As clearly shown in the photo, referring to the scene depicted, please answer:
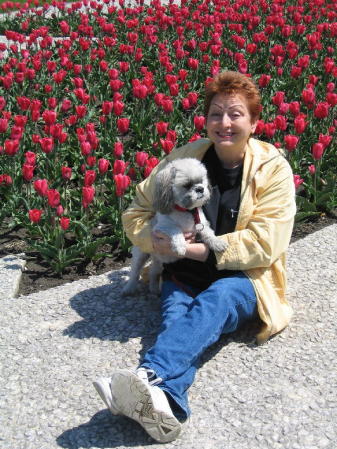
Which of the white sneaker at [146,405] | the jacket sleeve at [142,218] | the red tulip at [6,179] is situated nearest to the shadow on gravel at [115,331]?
the white sneaker at [146,405]

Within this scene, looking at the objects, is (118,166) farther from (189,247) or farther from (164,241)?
(189,247)

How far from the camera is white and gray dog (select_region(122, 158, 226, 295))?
385 centimetres

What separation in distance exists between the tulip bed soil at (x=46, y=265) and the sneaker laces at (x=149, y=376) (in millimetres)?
1874

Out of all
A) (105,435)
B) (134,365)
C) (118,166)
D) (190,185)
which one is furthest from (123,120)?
(105,435)

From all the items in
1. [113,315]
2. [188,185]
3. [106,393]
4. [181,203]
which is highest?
[188,185]

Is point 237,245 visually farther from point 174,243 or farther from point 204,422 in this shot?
point 204,422

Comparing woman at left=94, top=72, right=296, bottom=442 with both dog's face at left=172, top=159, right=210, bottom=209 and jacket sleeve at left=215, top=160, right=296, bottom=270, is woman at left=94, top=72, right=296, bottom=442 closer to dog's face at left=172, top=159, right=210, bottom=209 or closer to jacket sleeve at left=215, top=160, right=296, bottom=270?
jacket sleeve at left=215, top=160, right=296, bottom=270

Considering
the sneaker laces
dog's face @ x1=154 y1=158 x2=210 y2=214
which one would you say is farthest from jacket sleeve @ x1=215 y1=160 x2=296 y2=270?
the sneaker laces

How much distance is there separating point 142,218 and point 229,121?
83 cm

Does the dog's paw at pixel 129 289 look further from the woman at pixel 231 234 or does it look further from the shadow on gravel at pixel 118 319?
the woman at pixel 231 234

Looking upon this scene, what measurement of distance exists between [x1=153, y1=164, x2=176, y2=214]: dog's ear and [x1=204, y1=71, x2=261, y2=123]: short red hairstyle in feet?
2.13

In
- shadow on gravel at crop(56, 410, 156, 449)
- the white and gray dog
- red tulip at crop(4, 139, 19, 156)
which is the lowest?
shadow on gravel at crop(56, 410, 156, 449)

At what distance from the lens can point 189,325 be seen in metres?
3.80

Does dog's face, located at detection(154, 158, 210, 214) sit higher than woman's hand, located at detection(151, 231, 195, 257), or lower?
higher
